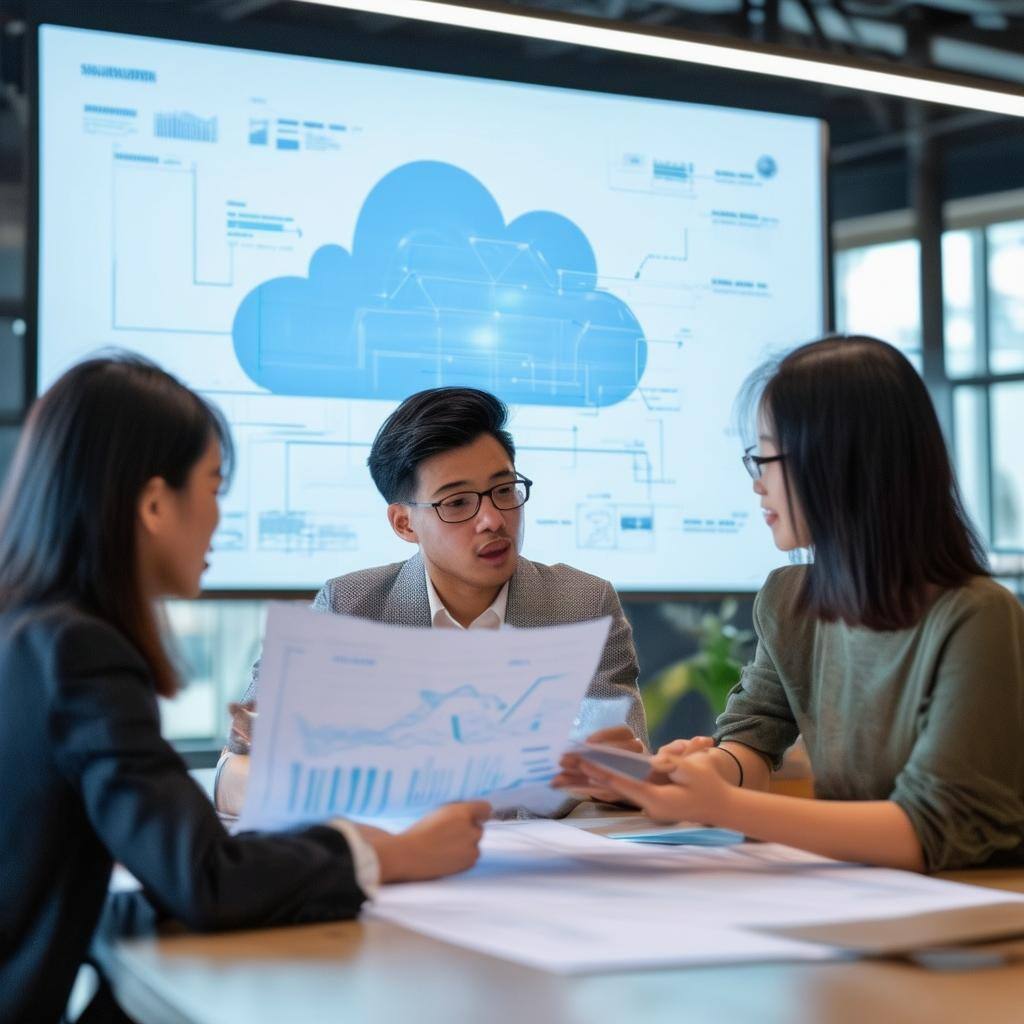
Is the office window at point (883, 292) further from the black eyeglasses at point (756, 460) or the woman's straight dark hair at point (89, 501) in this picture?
the woman's straight dark hair at point (89, 501)

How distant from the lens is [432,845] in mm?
1317

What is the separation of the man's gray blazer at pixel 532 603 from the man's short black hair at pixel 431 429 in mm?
149

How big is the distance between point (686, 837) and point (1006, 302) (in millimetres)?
5224

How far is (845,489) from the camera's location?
154 centimetres

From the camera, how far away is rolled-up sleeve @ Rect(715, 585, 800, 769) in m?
1.79

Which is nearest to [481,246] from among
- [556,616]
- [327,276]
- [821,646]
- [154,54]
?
[327,276]

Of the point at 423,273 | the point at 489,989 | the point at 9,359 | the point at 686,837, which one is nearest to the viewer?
the point at 489,989

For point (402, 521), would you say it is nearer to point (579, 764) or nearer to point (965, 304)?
point (579, 764)

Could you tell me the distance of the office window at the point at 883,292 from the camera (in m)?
5.86

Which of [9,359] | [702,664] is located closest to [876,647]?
[702,664]

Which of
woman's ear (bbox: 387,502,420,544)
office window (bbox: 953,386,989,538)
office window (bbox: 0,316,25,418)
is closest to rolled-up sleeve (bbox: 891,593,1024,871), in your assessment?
woman's ear (bbox: 387,502,420,544)

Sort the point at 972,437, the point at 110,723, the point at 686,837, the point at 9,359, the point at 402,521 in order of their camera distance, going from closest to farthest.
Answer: the point at 110,723
the point at 686,837
the point at 402,521
the point at 9,359
the point at 972,437

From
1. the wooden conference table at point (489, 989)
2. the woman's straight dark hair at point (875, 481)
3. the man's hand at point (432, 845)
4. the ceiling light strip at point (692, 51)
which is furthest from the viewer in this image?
the ceiling light strip at point (692, 51)

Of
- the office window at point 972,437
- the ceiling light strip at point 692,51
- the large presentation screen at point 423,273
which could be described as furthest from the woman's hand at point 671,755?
the office window at point 972,437
